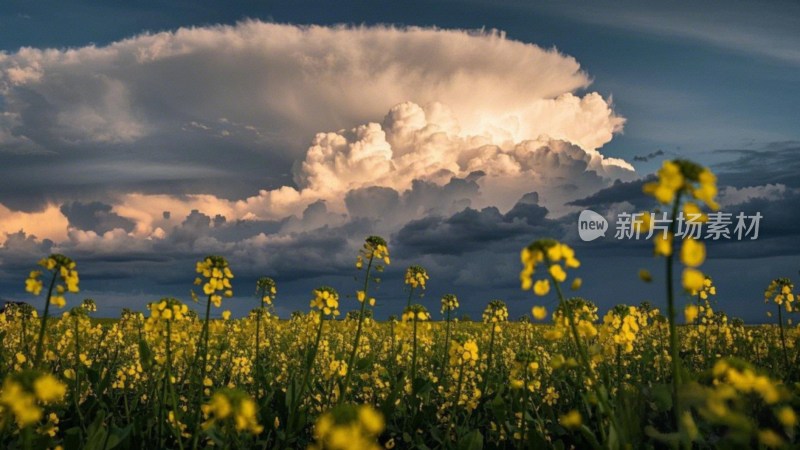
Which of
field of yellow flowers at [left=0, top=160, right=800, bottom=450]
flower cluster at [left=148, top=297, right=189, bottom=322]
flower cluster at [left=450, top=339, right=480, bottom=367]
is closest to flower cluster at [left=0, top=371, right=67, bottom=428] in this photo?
field of yellow flowers at [left=0, top=160, right=800, bottom=450]

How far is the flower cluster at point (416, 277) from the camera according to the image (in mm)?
8109

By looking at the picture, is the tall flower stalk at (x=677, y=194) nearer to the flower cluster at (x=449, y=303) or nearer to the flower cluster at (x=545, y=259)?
the flower cluster at (x=545, y=259)

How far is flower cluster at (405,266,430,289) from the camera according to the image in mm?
8109

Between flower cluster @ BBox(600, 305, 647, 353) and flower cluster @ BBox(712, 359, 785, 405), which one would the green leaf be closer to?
flower cluster @ BBox(600, 305, 647, 353)

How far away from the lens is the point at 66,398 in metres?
8.05

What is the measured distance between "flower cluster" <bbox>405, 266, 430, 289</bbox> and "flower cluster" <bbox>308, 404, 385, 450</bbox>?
502cm

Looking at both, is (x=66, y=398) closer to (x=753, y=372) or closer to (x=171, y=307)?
(x=171, y=307)

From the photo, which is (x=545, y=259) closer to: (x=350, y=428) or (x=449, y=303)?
(x=350, y=428)

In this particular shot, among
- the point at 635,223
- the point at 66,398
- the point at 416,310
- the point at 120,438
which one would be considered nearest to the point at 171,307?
the point at 120,438

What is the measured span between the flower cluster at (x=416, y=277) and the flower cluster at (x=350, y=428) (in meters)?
5.02

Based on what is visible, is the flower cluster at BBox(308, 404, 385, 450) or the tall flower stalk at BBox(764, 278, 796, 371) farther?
the tall flower stalk at BBox(764, 278, 796, 371)

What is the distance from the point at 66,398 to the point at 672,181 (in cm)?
798

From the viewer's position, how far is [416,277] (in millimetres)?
8180

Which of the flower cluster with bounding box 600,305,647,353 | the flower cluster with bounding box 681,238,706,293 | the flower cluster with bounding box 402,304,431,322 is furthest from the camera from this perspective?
the flower cluster with bounding box 402,304,431,322
